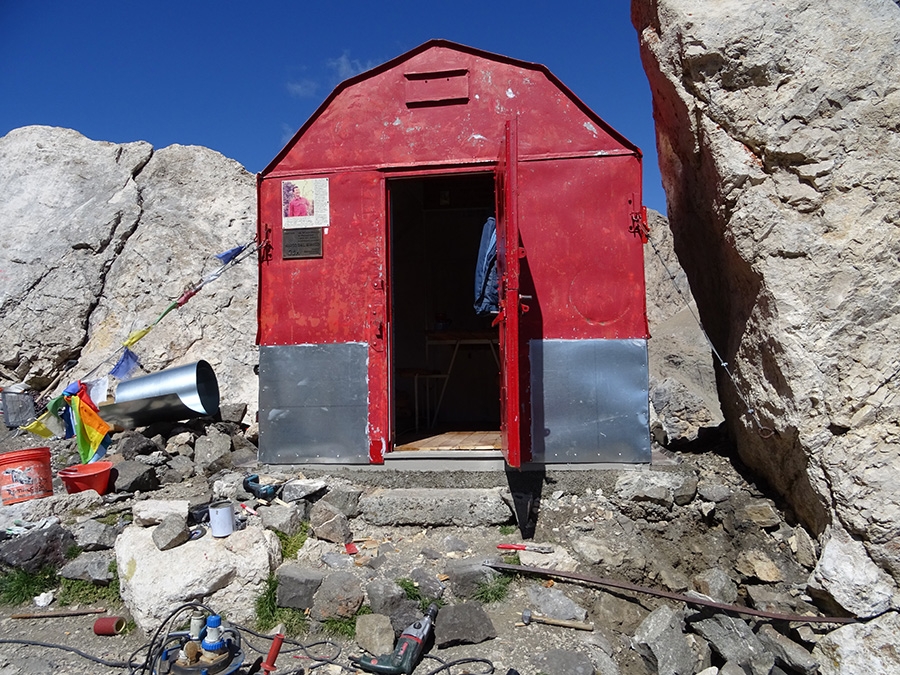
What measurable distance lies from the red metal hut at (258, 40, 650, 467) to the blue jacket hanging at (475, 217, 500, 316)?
0.08ft

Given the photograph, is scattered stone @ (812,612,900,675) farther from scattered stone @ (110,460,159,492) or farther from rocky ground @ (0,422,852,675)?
scattered stone @ (110,460,159,492)

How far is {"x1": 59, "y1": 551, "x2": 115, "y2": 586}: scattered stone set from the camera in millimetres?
4652

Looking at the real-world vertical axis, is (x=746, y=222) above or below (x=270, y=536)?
above

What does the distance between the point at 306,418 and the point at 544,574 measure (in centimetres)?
276

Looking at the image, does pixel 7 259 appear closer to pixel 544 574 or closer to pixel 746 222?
pixel 544 574

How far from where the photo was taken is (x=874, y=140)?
15.9 feet

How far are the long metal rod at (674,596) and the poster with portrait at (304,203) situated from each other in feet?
12.1

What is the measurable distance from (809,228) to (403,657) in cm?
445

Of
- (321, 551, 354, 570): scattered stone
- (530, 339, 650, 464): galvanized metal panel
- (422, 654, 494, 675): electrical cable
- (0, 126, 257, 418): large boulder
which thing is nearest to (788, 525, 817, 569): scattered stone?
(530, 339, 650, 464): galvanized metal panel

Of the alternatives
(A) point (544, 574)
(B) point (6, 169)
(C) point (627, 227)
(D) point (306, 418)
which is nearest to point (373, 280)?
(D) point (306, 418)

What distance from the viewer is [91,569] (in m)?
4.68

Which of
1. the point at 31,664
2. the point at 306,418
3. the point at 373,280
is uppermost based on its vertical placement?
the point at 373,280

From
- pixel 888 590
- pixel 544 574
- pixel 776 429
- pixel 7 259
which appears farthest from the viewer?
pixel 7 259

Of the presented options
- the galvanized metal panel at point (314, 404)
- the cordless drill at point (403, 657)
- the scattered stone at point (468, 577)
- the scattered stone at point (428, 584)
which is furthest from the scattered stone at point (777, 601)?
the galvanized metal panel at point (314, 404)
